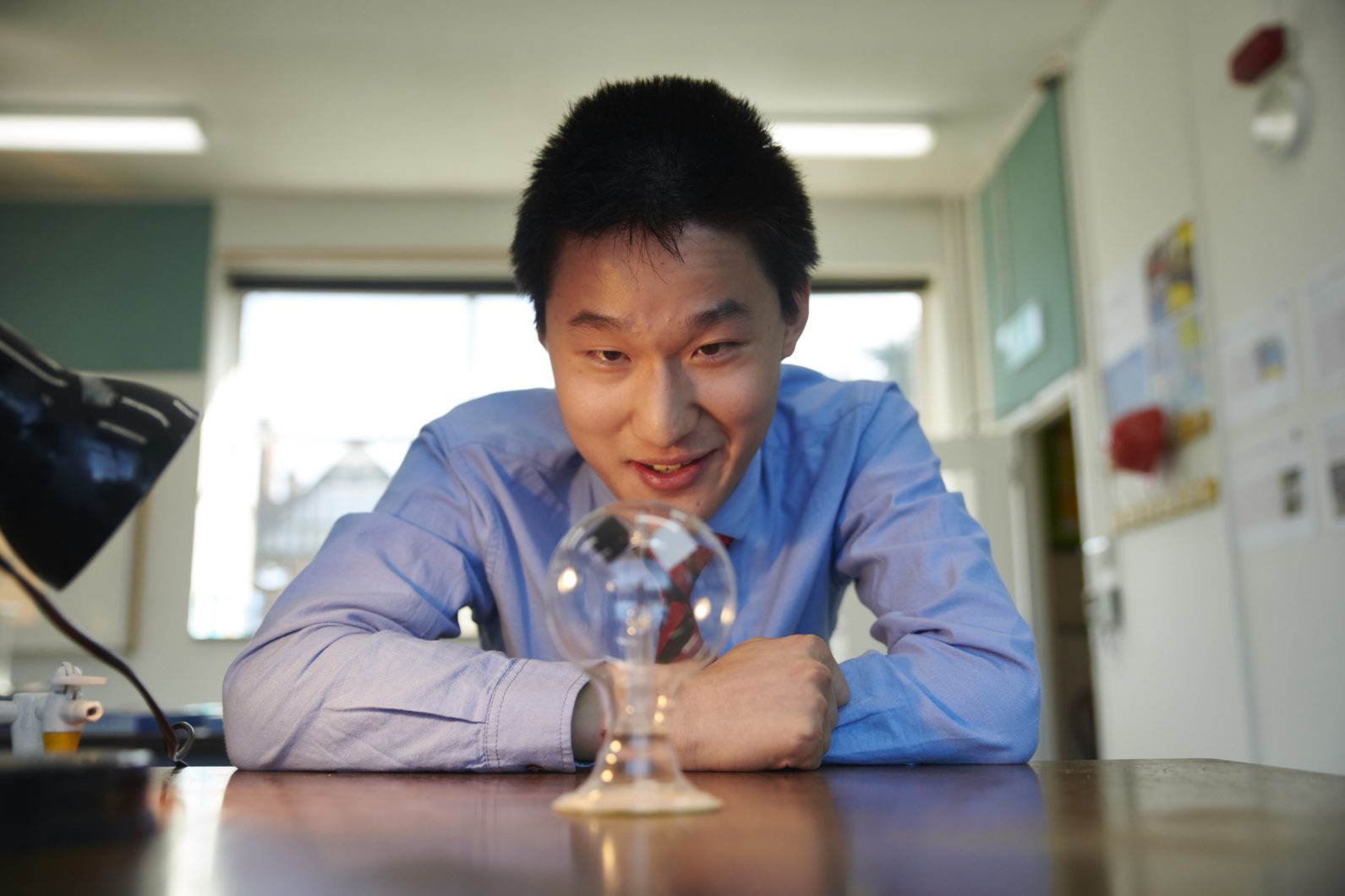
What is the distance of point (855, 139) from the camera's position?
4.44m

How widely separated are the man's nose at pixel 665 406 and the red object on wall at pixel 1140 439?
2.49 meters

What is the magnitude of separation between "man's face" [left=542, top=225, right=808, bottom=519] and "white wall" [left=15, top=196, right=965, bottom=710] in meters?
4.11

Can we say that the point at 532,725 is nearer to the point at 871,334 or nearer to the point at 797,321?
the point at 797,321

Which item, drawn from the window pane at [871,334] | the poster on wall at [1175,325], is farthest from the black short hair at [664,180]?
the window pane at [871,334]

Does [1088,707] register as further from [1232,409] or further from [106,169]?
[106,169]

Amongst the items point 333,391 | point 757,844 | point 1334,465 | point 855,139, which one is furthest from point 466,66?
point 757,844

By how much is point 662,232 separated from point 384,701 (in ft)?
1.58

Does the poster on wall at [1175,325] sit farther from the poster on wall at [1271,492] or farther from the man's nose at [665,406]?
the man's nose at [665,406]

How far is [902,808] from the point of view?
55 centimetres

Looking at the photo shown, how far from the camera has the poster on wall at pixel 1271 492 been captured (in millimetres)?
2463

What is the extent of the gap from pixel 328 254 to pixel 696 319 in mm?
4450

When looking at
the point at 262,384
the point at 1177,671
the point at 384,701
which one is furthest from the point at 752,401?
the point at 262,384

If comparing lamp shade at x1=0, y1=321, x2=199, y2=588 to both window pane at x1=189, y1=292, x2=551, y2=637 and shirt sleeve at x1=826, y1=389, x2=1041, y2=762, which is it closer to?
shirt sleeve at x1=826, y1=389, x2=1041, y2=762

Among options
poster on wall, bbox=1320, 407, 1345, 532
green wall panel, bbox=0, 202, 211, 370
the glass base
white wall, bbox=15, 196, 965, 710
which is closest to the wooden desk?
the glass base
